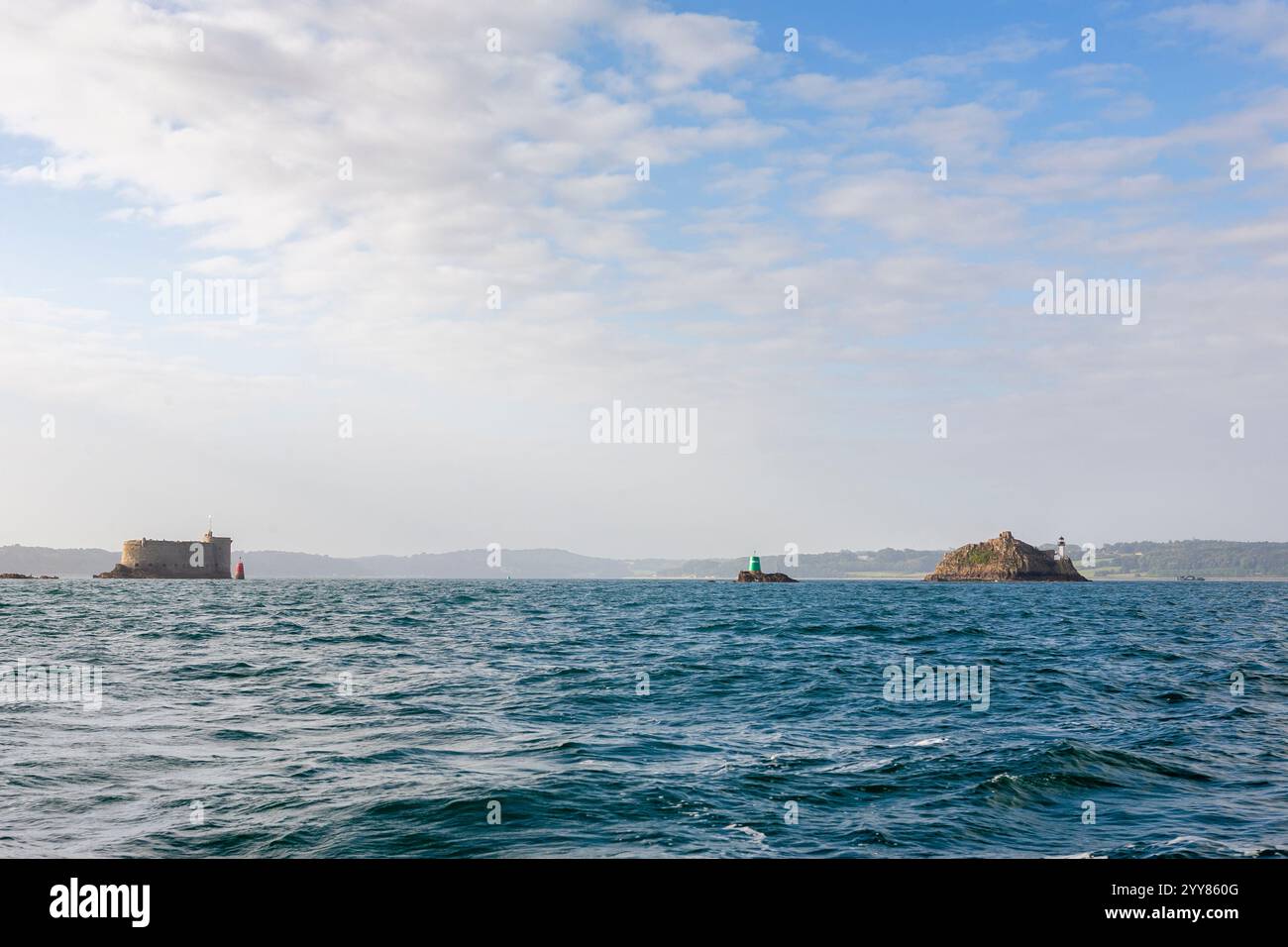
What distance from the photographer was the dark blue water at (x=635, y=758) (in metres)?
13.1

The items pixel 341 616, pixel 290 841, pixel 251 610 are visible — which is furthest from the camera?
pixel 251 610

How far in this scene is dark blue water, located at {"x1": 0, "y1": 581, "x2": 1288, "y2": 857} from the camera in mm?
13125

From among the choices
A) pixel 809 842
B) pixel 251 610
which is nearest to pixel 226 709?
pixel 809 842

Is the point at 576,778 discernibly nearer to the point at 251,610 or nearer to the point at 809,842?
the point at 809,842

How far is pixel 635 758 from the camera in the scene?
60.0 feet

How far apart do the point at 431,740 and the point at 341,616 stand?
178 ft

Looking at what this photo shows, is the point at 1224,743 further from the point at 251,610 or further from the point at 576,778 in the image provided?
the point at 251,610

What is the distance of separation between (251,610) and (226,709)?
60.6 m

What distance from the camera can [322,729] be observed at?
20.9 m

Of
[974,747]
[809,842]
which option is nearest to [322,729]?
[809,842]
